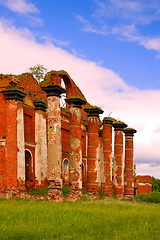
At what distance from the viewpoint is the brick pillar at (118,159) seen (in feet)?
88.1

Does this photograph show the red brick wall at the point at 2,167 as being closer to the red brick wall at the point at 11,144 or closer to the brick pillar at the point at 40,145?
the red brick wall at the point at 11,144

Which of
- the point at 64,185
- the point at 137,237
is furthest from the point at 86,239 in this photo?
the point at 64,185

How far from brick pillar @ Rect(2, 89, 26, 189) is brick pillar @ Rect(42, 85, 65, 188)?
1.66 metres

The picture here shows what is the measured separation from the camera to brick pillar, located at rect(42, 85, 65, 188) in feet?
54.0

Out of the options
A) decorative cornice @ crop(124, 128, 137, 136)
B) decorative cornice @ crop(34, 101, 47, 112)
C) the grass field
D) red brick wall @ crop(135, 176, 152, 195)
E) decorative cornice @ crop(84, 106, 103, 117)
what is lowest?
red brick wall @ crop(135, 176, 152, 195)

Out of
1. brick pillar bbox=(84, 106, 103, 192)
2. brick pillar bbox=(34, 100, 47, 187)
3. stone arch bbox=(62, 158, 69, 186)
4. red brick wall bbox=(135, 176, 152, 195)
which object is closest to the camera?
brick pillar bbox=(34, 100, 47, 187)

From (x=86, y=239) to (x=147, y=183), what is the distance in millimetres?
31812

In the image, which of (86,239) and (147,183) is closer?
(86,239)

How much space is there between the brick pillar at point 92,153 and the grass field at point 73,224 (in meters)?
7.62

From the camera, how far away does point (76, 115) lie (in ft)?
63.0

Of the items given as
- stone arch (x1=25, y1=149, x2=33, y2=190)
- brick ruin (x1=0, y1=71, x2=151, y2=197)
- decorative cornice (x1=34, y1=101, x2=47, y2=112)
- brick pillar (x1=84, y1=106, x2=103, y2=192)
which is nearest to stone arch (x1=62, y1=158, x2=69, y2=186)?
brick ruin (x1=0, y1=71, x2=151, y2=197)

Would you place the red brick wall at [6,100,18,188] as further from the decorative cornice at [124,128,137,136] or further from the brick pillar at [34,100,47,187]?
the decorative cornice at [124,128,137,136]

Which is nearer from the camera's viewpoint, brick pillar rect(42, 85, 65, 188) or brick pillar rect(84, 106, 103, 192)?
brick pillar rect(42, 85, 65, 188)

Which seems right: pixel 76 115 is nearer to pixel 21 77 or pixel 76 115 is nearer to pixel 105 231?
pixel 21 77
